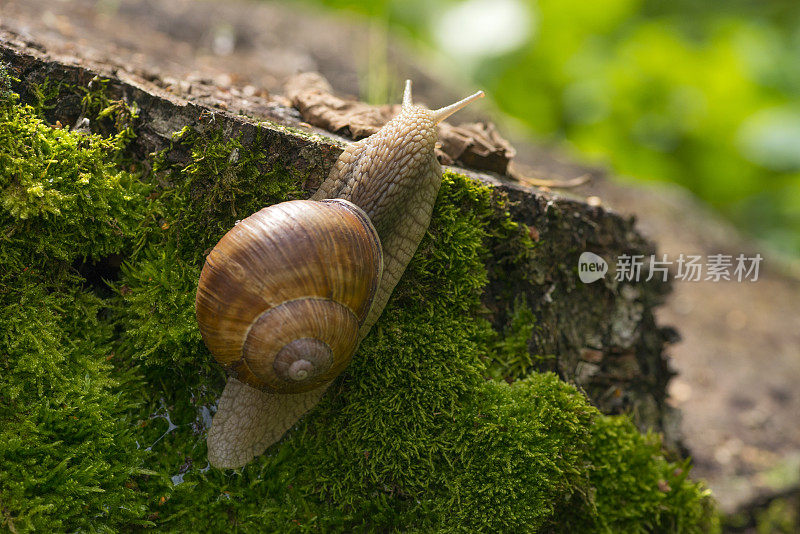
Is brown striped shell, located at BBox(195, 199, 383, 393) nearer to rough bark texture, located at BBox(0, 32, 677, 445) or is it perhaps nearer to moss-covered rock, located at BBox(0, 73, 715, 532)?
moss-covered rock, located at BBox(0, 73, 715, 532)

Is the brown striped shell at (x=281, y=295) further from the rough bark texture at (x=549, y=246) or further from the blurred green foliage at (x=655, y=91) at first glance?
the blurred green foliage at (x=655, y=91)

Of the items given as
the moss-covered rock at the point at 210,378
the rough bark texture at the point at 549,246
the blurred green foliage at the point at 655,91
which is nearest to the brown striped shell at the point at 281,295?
the moss-covered rock at the point at 210,378

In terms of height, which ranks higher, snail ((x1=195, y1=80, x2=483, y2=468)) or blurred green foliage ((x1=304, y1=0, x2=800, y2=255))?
blurred green foliage ((x1=304, y1=0, x2=800, y2=255))

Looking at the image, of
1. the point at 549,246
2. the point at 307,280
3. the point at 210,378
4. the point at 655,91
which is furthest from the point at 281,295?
the point at 655,91

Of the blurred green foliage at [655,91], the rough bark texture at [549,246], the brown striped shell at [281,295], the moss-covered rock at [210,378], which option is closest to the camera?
the brown striped shell at [281,295]

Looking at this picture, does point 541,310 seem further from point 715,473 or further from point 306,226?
point 715,473

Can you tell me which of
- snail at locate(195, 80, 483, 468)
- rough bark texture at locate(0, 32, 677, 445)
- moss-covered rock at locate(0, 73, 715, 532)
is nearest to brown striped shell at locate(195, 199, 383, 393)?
snail at locate(195, 80, 483, 468)

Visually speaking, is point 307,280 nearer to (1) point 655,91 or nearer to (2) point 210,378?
(2) point 210,378
